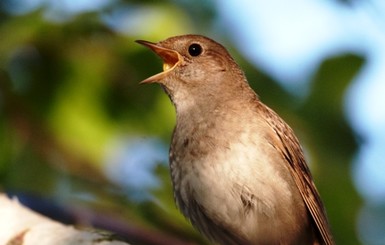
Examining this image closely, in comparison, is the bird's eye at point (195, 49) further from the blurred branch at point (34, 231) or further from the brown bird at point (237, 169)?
the blurred branch at point (34, 231)

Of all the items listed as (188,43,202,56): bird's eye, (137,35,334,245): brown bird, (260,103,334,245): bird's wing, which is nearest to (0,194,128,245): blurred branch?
(137,35,334,245): brown bird

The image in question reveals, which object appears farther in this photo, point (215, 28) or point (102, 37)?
point (215, 28)

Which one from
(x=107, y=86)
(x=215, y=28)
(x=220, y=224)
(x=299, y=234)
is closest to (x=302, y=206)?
(x=299, y=234)

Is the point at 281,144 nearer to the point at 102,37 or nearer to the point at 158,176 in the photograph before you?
the point at 158,176

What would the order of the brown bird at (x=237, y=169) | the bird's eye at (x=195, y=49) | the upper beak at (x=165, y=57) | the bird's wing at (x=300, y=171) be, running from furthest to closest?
the bird's eye at (x=195, y=49), the upper beak at (x=165, y=57), the bird's wing at (x=300, y=171), the brown bird at (x=237, y=169)

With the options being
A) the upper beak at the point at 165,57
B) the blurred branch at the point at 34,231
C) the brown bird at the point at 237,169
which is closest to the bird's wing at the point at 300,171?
the brown bird at the point at 237,169

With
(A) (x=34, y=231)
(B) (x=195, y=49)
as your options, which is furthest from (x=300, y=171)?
(A) (x=34, y=231)

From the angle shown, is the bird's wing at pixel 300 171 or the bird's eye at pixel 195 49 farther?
the bird's eye at pixel 195 49

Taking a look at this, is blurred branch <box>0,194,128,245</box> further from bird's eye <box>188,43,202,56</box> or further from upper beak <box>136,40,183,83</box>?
bird's eye <box>188,43,202,56</box>
